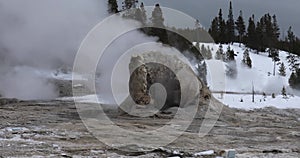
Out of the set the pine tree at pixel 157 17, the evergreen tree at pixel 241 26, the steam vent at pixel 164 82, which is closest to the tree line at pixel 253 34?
the evergreen tree at pixel 241 26

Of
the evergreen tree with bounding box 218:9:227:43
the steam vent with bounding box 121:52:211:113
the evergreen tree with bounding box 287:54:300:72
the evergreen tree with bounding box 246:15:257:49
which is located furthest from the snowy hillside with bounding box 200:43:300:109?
the steam vent with bounding box 121:52:211:113

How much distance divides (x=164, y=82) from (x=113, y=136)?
214 inches

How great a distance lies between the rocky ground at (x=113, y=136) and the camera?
20.5 ft

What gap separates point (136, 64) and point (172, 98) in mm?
1569

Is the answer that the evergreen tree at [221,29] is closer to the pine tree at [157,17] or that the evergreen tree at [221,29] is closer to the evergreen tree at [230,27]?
the evergreen tree at [230,27]

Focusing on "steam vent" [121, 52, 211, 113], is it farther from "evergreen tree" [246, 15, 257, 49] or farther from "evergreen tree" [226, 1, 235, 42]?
"evergreen tree" [226, 1, 235, 42]

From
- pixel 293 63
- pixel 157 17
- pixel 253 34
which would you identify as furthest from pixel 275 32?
pixel 157 17

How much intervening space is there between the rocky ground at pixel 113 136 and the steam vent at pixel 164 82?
3.12 ft

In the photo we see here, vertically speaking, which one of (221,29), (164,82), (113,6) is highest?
(221,29)

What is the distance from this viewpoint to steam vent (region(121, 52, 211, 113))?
12.0 meters

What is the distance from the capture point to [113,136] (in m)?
7.55

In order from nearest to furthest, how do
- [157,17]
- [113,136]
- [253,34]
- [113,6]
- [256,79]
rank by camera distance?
[113,136] < [113,6] < [157,17] < [256,79] < [253,34]

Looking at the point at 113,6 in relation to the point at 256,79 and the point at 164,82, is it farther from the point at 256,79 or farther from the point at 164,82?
the point at 164,82

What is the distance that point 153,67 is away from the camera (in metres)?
A: 12.8
